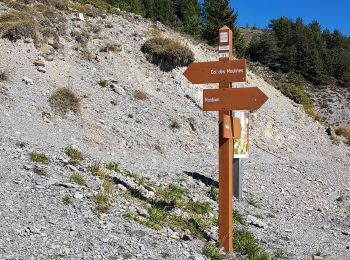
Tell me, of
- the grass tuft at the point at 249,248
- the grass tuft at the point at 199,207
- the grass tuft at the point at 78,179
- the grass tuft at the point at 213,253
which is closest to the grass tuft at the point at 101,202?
the grass tuft at the point at 78,179

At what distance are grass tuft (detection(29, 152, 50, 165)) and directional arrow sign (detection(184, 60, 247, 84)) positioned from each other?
3483 millimetres

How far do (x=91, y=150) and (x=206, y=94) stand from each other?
20.6 ft

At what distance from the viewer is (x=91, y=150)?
12.1 meters

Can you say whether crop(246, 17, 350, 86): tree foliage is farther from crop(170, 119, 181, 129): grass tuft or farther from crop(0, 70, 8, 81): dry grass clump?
crop(0, 70, 8, 81): dry grass clump

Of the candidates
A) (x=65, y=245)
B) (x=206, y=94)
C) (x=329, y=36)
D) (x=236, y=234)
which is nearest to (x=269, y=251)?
(x=236, y=234)

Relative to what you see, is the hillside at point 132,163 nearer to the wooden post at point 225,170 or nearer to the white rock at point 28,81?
the white rock at point 28,81

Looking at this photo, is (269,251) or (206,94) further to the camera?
(269,251)

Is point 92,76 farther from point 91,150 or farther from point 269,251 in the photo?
point 269,251

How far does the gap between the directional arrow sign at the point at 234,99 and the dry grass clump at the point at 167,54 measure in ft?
43.5

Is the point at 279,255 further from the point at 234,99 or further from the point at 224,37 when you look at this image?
the point at 224,37

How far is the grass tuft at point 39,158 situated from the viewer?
835 centimetres

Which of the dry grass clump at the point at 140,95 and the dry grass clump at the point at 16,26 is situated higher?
the dry grass clump at the point at 16,26

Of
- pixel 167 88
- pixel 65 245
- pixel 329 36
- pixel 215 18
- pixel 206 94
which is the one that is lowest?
pixel 65 245

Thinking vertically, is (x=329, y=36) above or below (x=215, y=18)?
above
